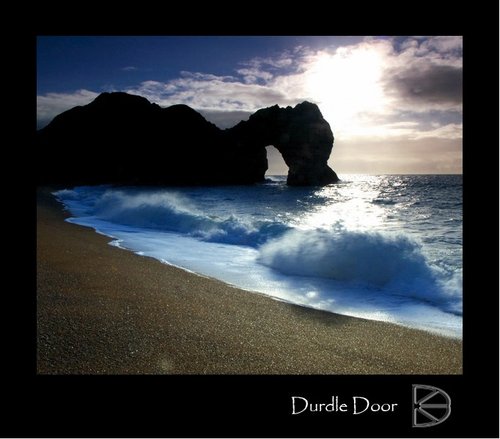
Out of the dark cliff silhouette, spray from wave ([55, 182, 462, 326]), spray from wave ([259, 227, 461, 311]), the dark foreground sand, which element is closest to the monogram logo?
the dark foreground sand

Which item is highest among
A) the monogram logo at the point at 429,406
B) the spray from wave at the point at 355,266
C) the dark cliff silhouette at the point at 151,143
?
the dark cliff silhouette at the point at 151,143

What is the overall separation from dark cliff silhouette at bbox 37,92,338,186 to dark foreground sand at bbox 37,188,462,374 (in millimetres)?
53393

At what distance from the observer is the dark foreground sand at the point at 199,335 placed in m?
2.47

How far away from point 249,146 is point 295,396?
6662cm

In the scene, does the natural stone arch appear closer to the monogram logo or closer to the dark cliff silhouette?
the dark cliff silhouette

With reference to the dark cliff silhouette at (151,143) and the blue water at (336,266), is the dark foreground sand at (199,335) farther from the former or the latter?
the dark cliff silhouette at (151,143)

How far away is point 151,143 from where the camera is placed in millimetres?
60688

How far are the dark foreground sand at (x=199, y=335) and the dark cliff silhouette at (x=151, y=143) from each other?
53393 mm

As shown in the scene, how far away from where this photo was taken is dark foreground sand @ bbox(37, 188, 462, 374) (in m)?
2.47

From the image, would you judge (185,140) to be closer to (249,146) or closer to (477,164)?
(249,146)

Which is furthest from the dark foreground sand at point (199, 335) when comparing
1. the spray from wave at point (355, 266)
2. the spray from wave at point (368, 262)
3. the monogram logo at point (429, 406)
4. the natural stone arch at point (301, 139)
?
the natural stone arch at point (301, 139)

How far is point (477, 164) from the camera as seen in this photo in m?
2.20

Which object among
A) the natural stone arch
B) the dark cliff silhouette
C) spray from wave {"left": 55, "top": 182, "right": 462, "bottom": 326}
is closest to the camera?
spray from wave {"left": 55, "top": 182, "right": 462, "bottom": 326}

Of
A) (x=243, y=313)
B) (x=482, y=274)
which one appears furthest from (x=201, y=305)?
(x=482, y=274)
